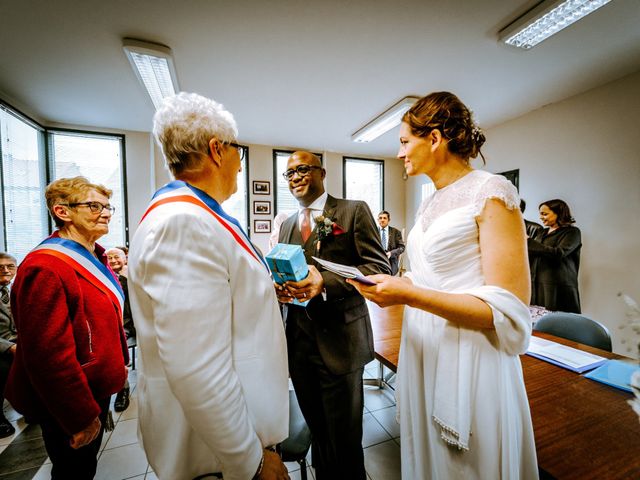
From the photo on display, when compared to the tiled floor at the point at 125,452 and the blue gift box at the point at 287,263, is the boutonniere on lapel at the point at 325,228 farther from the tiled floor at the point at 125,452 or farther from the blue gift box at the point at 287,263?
the tiled floor at the point at 125,452

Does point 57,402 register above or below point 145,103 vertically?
below

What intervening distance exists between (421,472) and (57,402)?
5.01ft

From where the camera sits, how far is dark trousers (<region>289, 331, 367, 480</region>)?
4.94ft

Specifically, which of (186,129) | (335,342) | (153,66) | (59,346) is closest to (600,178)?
(335,342)

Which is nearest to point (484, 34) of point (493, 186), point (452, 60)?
point (452, 60)

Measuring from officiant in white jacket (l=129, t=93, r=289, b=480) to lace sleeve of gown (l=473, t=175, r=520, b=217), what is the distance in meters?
0.74

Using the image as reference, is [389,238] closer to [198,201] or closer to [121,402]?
[121,402]

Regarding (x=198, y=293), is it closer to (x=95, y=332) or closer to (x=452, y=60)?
(x=95, y=332)

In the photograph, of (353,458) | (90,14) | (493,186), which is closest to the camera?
(493,186)

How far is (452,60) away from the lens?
2.92 metres

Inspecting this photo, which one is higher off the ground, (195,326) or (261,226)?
(261,226)

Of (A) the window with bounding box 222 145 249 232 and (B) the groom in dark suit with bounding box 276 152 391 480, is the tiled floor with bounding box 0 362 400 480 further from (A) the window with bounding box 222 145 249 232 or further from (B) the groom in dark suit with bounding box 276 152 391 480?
(A) the window with bounding box 222 145 249 232

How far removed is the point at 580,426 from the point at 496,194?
880 mm

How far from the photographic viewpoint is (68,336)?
1.17 m
